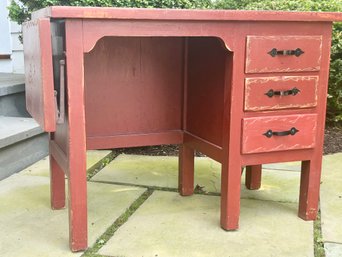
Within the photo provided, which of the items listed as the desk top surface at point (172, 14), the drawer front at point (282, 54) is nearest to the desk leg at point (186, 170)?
the drawer front at point (282, 54)

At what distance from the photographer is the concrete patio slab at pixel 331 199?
1.91 m

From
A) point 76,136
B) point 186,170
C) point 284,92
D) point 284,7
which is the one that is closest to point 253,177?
point 186,170

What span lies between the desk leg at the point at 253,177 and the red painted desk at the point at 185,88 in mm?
337

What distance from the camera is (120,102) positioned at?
2.28 metres

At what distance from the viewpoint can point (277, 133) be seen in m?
1.84

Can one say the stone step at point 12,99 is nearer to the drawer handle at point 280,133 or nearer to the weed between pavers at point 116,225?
the weed between pavers at point 116,225

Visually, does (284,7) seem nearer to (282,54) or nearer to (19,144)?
(282,54)

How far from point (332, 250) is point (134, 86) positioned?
117 centimetres

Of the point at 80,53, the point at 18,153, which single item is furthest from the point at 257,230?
the point at 18,153

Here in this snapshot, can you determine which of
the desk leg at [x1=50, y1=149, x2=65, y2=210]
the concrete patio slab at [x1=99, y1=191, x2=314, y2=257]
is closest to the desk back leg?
the desk leg at [x1=50, y1=149, x2=65, y2=210]

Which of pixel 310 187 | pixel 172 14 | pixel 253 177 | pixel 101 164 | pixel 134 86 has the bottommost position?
pixel 101 164

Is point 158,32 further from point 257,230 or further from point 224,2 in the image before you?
point 224,2

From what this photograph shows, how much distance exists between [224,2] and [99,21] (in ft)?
8.70

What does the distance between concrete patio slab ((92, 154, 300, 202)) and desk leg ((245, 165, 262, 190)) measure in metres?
0.03
